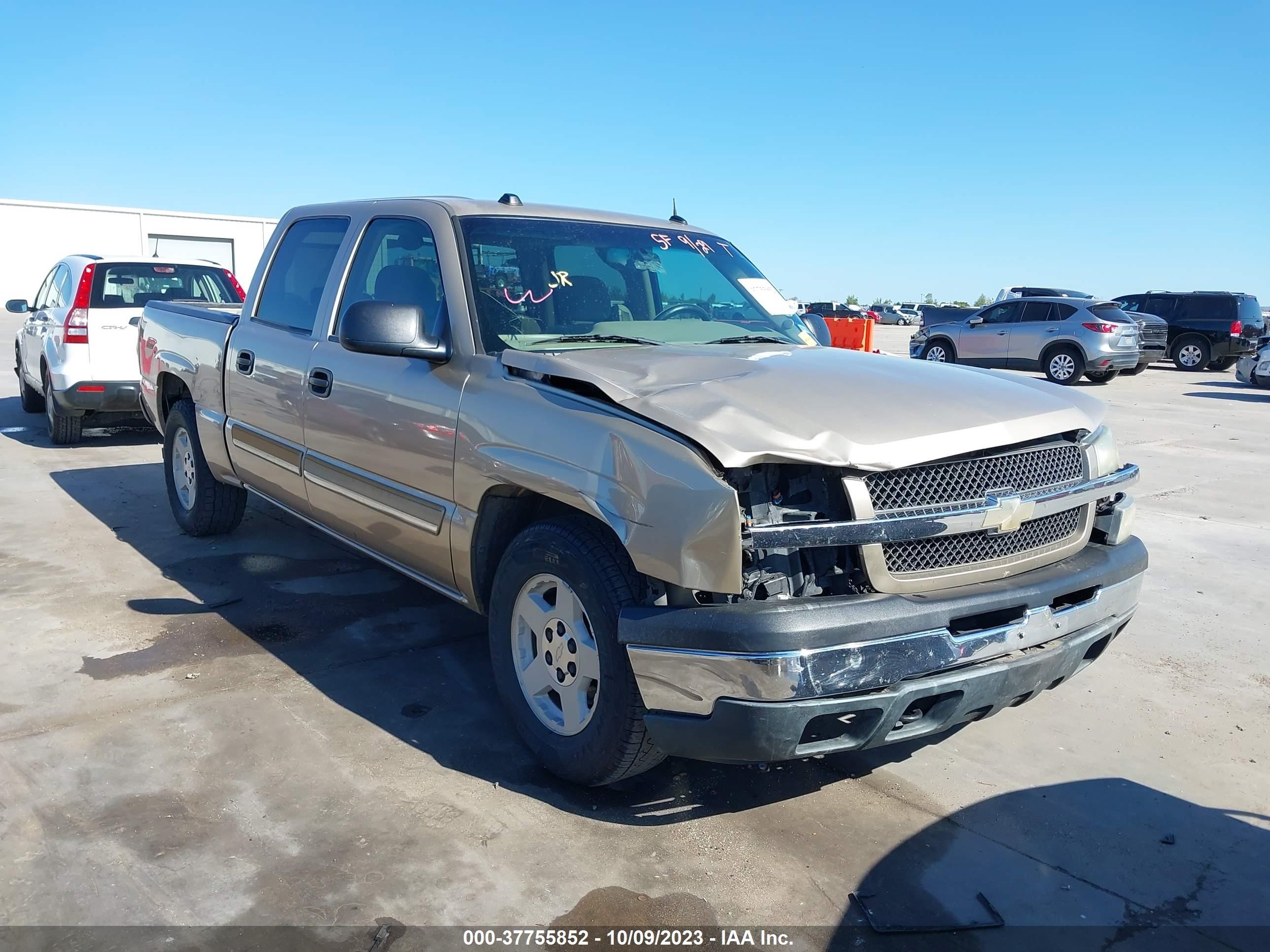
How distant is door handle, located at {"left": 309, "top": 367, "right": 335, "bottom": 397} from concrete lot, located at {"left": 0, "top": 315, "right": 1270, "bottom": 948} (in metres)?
1.17

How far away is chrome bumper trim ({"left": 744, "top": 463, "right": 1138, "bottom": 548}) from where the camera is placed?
264 centimetres

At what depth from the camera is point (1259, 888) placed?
2.92 meters

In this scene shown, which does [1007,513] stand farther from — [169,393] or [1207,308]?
[1207,308]

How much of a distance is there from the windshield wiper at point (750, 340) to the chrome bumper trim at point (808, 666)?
1642 millimetres

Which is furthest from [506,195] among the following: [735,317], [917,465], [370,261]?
[917,465]

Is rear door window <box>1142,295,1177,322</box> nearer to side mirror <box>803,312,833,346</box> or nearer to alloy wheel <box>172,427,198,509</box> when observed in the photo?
side mirror <box>803,312,833,346</box>

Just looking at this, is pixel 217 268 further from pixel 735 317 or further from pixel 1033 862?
pixel 1033 862

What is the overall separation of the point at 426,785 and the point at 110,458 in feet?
23.4

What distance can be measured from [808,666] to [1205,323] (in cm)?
2548

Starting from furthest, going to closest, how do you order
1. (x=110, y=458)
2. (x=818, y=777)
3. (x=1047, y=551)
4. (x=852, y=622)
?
(x=110, y=458) < (x=818, y=777) < (x=1047, y=551) < (x=852, y=622)

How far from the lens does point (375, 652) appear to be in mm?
4555

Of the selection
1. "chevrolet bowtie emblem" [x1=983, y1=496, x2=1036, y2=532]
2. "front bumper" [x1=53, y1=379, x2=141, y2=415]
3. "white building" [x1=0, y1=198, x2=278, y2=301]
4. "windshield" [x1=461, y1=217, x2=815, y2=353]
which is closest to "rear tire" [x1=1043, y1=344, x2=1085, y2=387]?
"front bumper" [x1=53, y1=379, x2=141, y2=415]

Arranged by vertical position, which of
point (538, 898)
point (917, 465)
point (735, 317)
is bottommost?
point (538, 898)

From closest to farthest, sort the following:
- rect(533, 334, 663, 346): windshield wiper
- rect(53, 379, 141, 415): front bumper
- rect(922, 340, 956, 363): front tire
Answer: rect(533, 334, 663, 346): windshield wiper
rect(53, 379, 141, 415): front bumper
rect(922, 340, 956, 363): front tire
